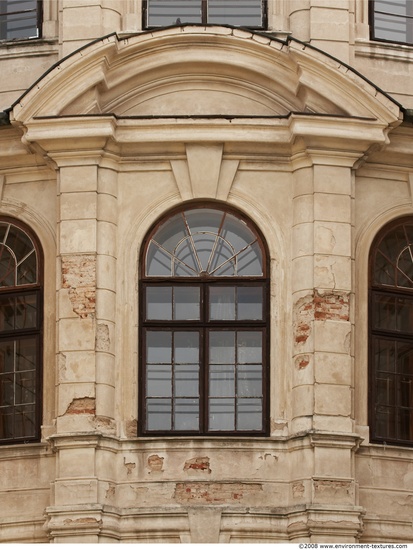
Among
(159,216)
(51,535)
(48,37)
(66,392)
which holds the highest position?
(48,37)

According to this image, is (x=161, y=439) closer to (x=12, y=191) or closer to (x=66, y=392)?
(x=66, y=392)

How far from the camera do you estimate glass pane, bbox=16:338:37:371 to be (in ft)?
96.6

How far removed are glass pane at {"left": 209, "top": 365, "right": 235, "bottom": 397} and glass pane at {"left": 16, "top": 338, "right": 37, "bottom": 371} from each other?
→ 2276mm

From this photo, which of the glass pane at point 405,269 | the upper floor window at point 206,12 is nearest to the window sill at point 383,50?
the upper floor window at point 206,12

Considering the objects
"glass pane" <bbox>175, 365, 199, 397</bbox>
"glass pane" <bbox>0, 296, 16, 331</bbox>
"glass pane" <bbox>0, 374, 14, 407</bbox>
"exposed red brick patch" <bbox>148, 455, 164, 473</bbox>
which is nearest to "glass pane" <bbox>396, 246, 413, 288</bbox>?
"glass pane" <bbox>175, 365, 199, 397</bbox>

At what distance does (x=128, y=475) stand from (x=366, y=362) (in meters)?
3.34

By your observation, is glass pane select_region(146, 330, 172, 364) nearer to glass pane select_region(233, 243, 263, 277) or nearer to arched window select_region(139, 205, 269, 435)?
arched window select_region(139, 205, 269, 435)

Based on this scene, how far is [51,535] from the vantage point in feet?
91.5

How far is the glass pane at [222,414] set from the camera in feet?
94.0

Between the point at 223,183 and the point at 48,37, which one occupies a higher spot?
the point at 48,37

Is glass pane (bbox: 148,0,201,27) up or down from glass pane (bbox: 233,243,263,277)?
up

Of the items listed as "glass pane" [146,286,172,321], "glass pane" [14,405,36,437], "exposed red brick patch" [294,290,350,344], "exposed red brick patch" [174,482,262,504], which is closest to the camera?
"exposed red brick patch" [174,482,262,504]

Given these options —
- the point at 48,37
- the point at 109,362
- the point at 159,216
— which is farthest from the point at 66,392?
the point at 48,37

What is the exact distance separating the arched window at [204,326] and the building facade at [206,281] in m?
0.02
